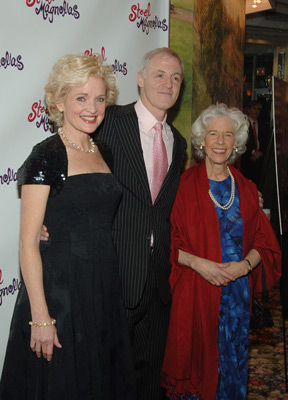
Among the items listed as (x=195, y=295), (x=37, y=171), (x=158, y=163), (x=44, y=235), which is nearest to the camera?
(x=37, y=171)

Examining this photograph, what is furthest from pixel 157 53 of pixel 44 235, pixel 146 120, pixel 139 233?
pixel 44 235

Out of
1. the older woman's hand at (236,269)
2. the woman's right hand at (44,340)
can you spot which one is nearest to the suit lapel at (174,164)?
the older woman's hand at (236,269)

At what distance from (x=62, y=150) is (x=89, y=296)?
0.59 m

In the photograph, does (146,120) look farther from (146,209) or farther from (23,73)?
(23,73)

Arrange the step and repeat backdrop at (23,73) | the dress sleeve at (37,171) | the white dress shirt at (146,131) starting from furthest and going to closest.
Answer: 1. the white dress shirt at (146,131)
2. the step and repeat backdrop at (23,73)
3. the dress sleeve at (37,171)

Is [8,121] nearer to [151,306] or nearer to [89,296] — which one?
[89,296]

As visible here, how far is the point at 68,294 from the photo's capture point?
1836 mm

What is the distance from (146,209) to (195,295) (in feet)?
1.86

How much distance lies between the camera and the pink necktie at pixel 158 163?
2339 millimetres

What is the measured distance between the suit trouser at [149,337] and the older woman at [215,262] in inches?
2.7

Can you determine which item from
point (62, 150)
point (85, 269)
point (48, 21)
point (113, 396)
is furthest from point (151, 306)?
point (48, 21)

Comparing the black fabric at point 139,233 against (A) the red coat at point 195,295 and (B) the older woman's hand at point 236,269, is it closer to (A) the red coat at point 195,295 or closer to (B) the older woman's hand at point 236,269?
(A) the red coat at point 195,295

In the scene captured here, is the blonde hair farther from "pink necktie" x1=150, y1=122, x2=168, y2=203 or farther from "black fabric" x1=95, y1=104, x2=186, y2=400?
"pink necktie" x1=150, y1=122, x2=168, y2=203

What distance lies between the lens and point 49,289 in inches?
71.7
